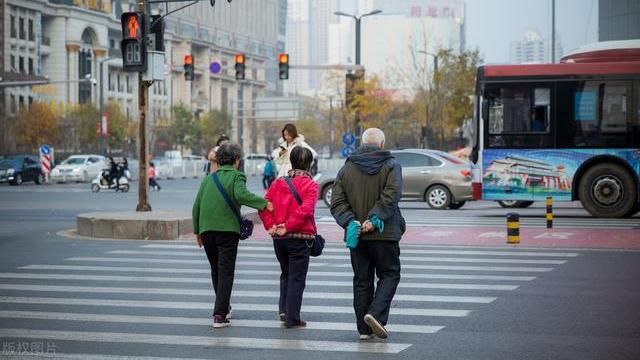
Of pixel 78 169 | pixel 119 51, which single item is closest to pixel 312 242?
pixel 78 169

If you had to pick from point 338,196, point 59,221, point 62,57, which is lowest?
point 59,221

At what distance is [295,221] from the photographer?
31.3ft

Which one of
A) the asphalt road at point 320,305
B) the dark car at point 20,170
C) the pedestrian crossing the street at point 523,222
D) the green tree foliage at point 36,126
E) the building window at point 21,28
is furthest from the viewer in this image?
the building window at point 21,28

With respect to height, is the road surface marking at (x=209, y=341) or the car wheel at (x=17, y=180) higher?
the road surface marking at (x=209, y=341)

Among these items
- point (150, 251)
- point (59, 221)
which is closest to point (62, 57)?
point (59, 221)

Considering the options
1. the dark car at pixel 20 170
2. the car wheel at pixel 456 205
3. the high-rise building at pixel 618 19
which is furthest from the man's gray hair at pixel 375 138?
the high-rise building at pixel 618 19

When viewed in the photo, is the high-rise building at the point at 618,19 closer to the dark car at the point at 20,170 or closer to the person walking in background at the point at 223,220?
the dark car at the point at 20,170

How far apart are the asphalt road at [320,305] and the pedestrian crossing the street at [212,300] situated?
0.05ft

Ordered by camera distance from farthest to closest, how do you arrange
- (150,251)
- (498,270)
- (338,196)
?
1. (150,251)
2. (498,270)
3. (338,196)

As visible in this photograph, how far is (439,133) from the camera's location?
7138 cm

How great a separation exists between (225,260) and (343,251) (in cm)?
787

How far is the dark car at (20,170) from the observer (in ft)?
187

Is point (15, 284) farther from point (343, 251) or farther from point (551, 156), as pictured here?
point (551, 156)

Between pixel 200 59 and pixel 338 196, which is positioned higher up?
pixel 200 59
